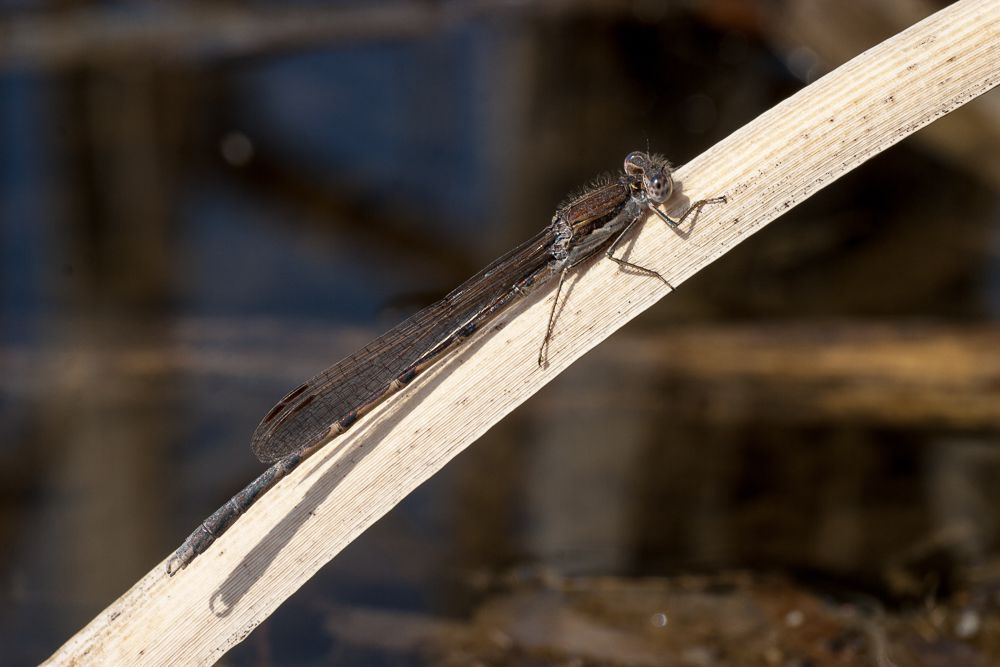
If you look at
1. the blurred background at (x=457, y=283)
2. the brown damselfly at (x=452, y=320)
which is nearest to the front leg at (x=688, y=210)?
the brown damselfly at (x=452, y=320)

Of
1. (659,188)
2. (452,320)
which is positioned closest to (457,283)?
(452,320)

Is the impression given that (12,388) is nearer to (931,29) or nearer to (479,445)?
(479,445)

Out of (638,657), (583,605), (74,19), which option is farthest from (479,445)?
(74,19)

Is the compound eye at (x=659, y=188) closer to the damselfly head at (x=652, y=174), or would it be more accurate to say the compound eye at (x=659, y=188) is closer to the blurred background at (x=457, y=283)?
the damselfly head at (x=652, y=174)

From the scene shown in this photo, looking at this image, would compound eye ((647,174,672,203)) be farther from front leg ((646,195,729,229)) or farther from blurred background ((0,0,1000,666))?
blurred background ((0,0,1000,666))

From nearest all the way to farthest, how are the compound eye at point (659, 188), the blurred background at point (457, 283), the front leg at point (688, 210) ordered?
the front leg at point (688, 210), the compound eye at point (659, 188), the blurred background at point (457, 283)

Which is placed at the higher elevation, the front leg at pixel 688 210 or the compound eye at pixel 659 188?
the compound eye at pixel 659 188

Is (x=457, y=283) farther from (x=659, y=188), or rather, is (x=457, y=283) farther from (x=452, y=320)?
(x=659, y=188)
